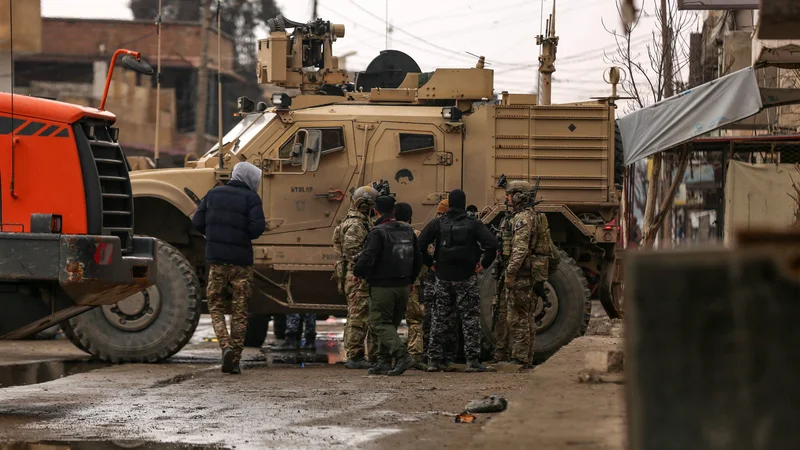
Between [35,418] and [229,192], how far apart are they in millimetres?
3940

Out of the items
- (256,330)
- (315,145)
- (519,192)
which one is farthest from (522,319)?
(256,330)

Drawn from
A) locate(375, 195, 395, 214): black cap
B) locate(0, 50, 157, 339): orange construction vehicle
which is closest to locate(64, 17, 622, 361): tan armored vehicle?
locate(375, 195, 395, 214): black cap

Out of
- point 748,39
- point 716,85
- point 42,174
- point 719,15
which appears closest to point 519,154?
point 716,85

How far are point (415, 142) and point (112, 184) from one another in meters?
4.33

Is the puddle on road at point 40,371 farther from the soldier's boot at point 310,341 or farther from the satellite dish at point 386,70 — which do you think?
the satellite dish at point 386,70

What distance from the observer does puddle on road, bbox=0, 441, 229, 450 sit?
23.3ft

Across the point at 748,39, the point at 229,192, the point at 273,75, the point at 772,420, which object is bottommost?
the point at 772,420

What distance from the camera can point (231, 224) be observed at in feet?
39.1

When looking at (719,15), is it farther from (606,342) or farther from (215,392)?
(215,392)

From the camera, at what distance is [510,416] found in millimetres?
6488

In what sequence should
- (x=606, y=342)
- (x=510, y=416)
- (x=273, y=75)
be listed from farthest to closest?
1. (x=273, y=75)
2. (x=606, y=342)
3. (x=510, y=416)

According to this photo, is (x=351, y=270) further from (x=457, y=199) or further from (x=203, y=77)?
(x=203, y=77)

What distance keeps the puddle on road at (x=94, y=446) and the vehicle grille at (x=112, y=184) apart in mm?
2787

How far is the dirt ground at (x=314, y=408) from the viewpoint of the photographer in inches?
253
